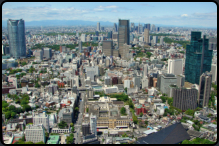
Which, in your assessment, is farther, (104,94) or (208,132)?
(104,94)

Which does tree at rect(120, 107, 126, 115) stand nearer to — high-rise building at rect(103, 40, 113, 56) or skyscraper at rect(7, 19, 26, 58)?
high-rise building at rect(103, 40, 113, 56)

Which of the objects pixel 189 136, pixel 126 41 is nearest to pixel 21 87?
pixel 189 136

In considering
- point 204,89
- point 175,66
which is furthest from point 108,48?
point 204,89

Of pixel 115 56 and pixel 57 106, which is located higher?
pixel 115 56

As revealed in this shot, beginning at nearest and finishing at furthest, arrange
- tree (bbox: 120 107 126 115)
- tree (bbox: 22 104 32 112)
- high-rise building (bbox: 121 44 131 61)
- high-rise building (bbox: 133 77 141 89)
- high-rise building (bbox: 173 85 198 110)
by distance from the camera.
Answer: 1. tree (bbox: 120 107 126 115)
2. tree (bbox: 22 104 32 112)
3. high-rise building (bbox: 173 85 198 110)
4. high-rise building (bbox: 133 77 141 89)
5. high-rise building (bbox: 121 44 131 61)

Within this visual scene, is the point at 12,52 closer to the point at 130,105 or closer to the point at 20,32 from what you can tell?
the point at 20,32

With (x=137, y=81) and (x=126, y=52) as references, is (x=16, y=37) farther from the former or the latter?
(x=137, y=81)

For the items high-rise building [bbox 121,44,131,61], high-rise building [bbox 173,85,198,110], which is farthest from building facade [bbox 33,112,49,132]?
high-rise building [bbox 121,44,131,61]
